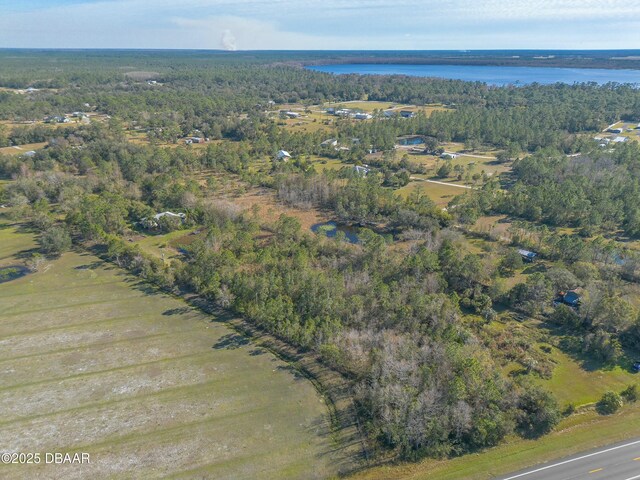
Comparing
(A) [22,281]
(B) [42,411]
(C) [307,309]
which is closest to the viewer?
(B) [42,411]

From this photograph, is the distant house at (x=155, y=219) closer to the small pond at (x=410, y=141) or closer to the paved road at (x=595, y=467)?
the paved road at (x=595, y=467)

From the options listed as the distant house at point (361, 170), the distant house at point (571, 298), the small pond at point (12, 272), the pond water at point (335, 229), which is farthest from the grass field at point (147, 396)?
the distant house at point (361, 170)

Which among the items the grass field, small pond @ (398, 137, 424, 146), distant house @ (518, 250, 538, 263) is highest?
small pond @ (398, 137, 424, 146)

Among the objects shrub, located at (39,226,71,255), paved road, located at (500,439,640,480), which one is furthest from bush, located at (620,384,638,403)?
shrub, located at (39,226,71,255)

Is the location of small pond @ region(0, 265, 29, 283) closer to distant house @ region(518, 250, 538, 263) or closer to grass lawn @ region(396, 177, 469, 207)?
grass lawn @ region(396, 177, 469, 207)

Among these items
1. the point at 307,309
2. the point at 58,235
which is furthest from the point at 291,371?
the point at 58,235

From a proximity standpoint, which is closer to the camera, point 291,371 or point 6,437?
point 6,437

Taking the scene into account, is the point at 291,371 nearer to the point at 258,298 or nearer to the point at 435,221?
the point at 258,298
